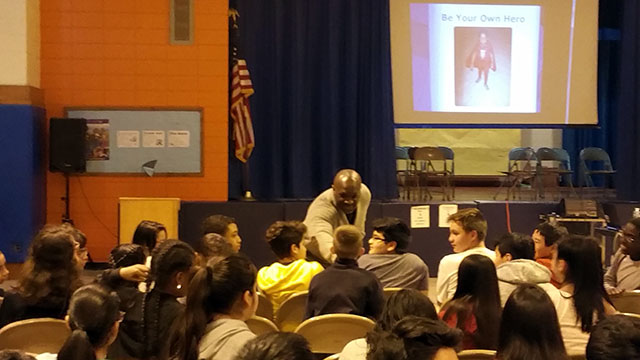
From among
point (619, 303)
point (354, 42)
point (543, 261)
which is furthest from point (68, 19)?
point (619, 303)

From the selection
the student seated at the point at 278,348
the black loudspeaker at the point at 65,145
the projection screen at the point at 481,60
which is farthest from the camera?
the projection screen at the point at 481,60

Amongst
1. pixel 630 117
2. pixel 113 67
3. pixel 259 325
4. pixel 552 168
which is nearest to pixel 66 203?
pixel 113 67

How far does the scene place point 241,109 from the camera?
9453 mm

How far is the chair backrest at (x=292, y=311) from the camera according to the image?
13.6ft

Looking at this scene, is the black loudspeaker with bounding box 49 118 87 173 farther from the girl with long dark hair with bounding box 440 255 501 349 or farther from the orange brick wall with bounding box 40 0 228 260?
the girl with long dark hair with bounding box 440 255 501 349

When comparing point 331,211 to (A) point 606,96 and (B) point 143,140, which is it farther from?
(A) point 606,96

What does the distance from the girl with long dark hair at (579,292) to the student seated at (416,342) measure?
1563mm

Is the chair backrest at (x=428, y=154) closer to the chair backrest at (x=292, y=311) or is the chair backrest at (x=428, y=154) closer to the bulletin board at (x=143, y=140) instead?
the bulletin board at (x=143, y=140)

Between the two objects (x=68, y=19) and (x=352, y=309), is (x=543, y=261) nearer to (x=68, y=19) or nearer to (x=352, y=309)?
(x=352, y=309)

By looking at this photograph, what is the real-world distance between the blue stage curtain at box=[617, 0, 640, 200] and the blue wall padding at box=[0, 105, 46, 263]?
709 cm

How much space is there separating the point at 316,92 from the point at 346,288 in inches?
254

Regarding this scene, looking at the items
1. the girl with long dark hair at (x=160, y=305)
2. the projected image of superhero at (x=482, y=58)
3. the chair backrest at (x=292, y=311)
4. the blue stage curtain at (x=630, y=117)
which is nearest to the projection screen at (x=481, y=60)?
the projected image of superhero at (x=482, y=58)

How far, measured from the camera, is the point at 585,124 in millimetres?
10125

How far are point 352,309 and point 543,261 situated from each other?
168 centimetres
